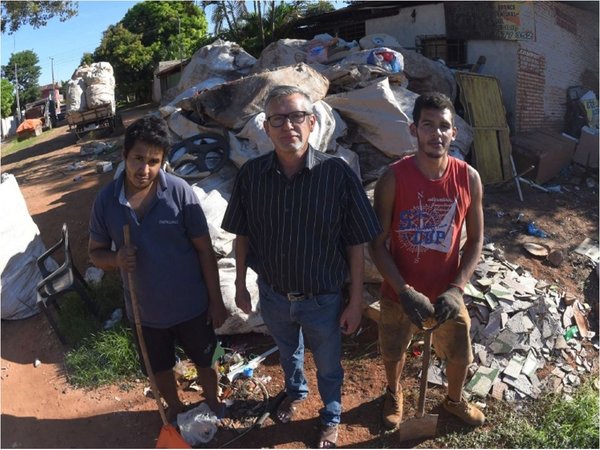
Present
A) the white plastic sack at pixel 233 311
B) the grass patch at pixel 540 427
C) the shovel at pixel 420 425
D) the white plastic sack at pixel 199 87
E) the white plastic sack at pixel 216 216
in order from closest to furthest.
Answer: the shovel at pixel 420 425
the grass patch at pixel 540 427
the white plastic sack at pixel 233 311
the white plastic sack at pixel 216 216
the white plastic sack at pixel 199 87

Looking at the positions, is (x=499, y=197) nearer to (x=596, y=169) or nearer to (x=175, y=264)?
(x=596, y=169)

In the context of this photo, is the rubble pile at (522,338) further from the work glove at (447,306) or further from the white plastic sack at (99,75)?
the white plastic sack at (99,75)

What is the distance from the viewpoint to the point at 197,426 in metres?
2.62

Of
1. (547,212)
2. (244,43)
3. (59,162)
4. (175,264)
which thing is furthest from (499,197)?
(244,43)

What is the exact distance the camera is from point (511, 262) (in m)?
4.36

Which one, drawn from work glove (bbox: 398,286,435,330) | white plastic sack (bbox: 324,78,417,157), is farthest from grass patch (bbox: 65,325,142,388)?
white plastic sack (bbox: 324,78,417,157)

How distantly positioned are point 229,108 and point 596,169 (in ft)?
19.3

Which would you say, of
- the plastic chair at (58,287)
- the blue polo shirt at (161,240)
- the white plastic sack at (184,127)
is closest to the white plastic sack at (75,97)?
the white plastic sack at (184,127)

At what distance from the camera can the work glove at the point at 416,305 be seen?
214cm

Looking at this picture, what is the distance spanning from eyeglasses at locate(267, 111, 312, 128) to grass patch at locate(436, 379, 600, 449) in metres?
1.95

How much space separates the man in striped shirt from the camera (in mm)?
2059

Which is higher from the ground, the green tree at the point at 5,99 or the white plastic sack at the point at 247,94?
the white plastic sack at the point at 247,94

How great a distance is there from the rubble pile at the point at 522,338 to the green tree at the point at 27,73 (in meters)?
45.8

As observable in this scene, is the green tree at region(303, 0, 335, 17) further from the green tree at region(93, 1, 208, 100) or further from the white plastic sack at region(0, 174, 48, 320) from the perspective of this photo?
the white plastic sack at region(0, 174, 48, 320)
